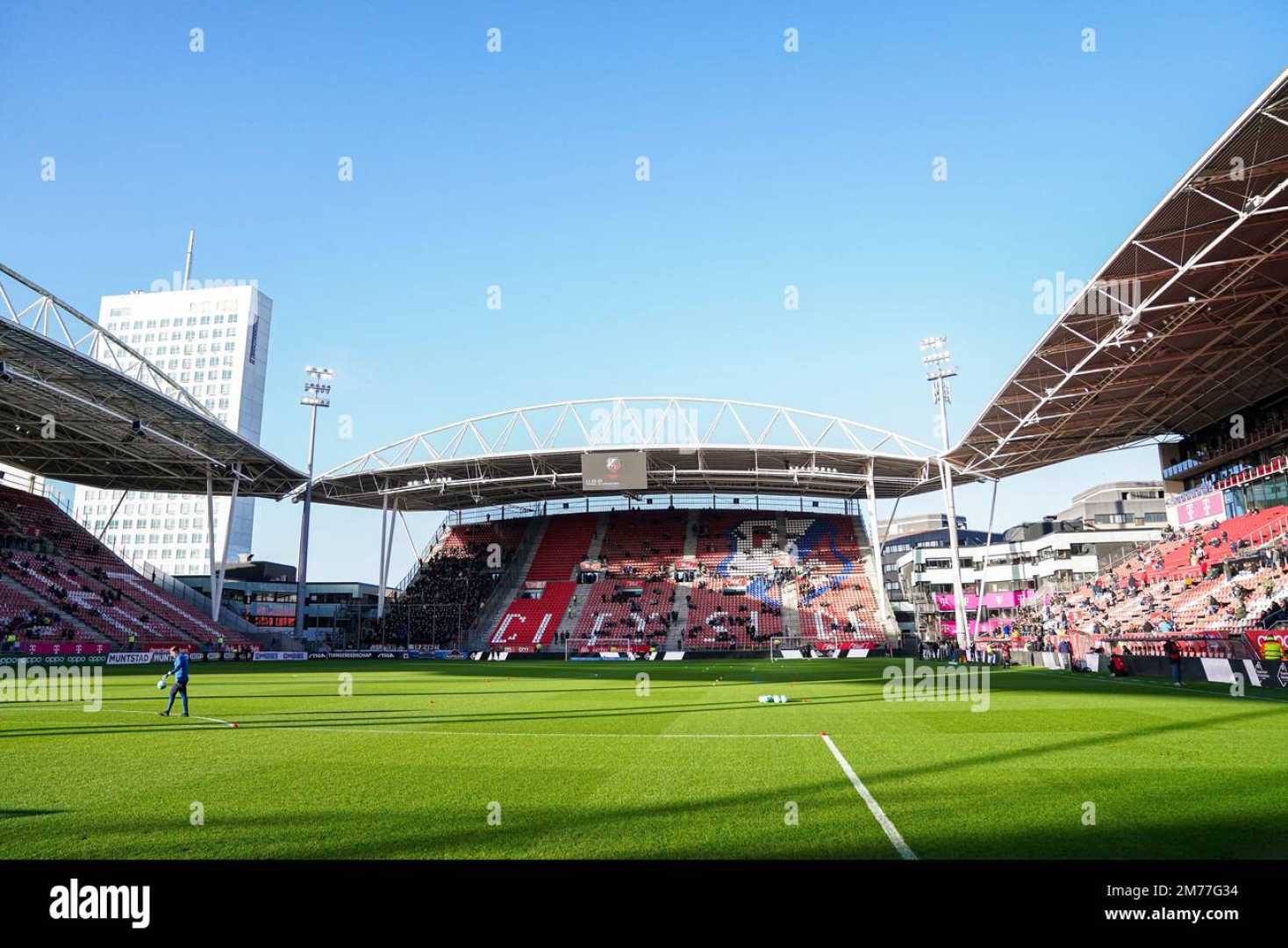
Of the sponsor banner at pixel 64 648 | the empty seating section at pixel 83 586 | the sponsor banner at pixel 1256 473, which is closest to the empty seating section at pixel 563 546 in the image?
the empty seating section at pixel 83 586

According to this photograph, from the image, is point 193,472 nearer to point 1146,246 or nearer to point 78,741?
point 78,741

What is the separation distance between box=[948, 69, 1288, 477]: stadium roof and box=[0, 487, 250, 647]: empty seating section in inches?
1933

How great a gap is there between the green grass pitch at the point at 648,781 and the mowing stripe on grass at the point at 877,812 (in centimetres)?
8

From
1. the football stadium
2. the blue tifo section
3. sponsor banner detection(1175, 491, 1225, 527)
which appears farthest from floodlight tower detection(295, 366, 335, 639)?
sponsor banner detection(1175, 491, 1225, 527)

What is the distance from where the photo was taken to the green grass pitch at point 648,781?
594cm

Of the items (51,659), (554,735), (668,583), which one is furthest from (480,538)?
(554,735)

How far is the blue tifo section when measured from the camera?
61.3 meters

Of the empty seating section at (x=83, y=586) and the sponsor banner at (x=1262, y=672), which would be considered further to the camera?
the empty seating section at (x=83, y=586)

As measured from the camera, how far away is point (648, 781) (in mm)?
8492

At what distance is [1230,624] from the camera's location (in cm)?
3114

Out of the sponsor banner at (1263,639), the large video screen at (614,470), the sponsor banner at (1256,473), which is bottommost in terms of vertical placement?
the sponsor banner at (1263,639)

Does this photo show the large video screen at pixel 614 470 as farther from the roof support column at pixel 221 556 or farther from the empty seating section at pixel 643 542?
the roof support column at pixel 221 556
